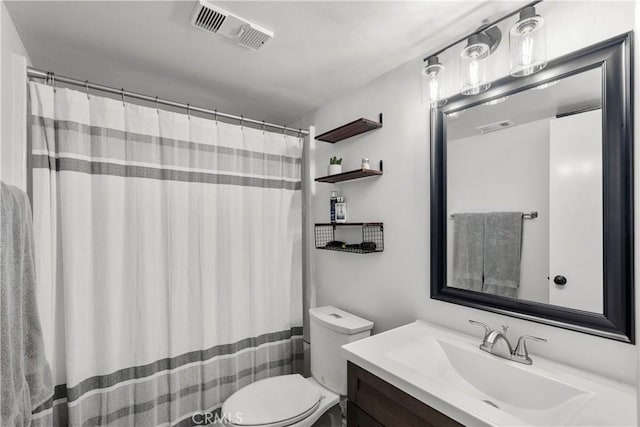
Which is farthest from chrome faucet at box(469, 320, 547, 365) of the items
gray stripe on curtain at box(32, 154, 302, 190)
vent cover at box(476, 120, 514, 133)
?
Answer: gray stripe on curtain at box(32, 154, 302, 190)

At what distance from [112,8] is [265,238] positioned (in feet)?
4.61

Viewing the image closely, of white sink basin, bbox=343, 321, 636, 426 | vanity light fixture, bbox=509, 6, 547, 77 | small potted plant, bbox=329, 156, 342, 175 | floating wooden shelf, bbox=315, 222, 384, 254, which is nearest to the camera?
white sink basin, bbox=343, 321, 636, 426

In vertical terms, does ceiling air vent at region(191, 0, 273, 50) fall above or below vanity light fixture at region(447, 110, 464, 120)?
above

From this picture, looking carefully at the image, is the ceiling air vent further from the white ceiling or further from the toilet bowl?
the toilet bowl

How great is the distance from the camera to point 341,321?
171cm

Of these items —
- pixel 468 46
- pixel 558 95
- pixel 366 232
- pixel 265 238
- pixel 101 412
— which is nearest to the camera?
pixel 558 95

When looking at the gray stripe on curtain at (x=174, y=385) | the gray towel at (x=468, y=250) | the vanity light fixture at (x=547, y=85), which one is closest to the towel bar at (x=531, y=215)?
the gray towel at (x=468, y=250)

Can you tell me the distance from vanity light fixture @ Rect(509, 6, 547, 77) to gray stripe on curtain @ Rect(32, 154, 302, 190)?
1.50 metres

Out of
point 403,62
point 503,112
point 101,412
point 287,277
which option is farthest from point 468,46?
point 101,412

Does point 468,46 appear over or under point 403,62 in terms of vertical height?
under

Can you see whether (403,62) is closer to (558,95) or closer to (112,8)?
(558,95)

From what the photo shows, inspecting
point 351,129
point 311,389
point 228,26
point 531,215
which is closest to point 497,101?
point 531,215

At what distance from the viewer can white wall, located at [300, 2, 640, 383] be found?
1.01 meters

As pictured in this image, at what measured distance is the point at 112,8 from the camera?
4.01 ft
